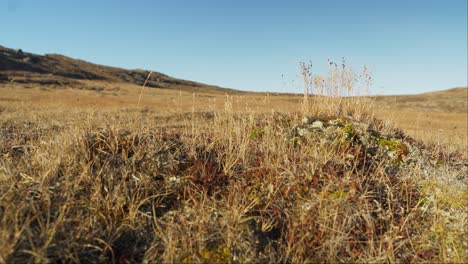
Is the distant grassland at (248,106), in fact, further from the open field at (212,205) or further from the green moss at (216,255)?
the green moss at (216,255)

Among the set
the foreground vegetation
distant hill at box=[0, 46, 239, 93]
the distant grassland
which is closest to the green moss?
the foreground vegetation

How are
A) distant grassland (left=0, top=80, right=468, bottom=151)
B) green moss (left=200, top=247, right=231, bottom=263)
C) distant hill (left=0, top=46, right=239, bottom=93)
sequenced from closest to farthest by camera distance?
green moss (left=200, top=247, right=231, bottom=263), distant grassland (left=0, top=80, right=468, bottom=151), distant hill (left=0, top=46, right=239, bottom=93)

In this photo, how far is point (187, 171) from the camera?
3.67m

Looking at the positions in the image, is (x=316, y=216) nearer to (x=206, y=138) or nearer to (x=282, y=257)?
(x=282, y=257)

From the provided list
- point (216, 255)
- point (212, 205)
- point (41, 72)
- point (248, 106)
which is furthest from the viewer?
point (41, 72)

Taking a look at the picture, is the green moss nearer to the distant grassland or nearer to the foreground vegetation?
the foreground vegetation

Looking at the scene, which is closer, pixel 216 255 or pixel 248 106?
pixel 216 255

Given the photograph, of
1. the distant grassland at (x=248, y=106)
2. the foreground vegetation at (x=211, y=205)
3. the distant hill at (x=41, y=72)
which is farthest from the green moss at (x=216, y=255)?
the distant hill at (x=41, y=72)

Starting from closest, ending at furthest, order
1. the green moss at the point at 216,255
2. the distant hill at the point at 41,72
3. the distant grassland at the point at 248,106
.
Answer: the green moss at the point at 216,255 → the distant grassland at the point at 248,106 → the distant hill at the point at 41,72

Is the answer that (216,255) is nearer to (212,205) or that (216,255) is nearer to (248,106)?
(212,205)

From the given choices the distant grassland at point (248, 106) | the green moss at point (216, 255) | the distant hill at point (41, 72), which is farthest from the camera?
the distant hill at point (41, 72)

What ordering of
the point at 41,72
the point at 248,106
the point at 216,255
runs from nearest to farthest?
the point at 216,255
the point at 248,106
the point at 41,72

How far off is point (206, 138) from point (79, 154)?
1802 millimetres

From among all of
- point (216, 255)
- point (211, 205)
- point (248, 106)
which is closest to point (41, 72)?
point (248, 106)
